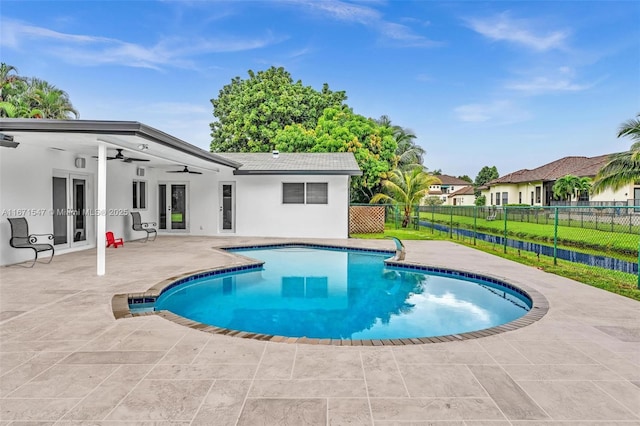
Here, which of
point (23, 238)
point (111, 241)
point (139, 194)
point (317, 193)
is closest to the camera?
point (23, 238)

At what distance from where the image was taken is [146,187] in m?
13.8

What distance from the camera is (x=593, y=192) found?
60.6 ft

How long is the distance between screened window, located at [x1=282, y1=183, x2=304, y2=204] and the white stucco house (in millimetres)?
38

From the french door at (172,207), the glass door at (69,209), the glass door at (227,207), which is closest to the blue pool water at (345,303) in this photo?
the glass door at (69,209)

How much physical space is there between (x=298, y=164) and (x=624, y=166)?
15227 millimetres

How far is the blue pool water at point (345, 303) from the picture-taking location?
17.6ft

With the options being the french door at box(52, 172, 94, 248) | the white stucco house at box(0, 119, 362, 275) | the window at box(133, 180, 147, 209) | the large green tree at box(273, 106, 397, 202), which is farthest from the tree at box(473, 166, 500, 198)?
the french door at box(52, 172, 94, 248)

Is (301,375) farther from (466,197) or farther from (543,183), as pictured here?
(466,197)

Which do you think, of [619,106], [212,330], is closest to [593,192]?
[619,106]

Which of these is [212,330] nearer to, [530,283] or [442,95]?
[530,283]

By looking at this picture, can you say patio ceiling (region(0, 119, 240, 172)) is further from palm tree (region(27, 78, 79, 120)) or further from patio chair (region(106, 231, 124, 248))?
palm tree (region(27, 78, 79, 120))

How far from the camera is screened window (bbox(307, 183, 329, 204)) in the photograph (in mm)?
14148

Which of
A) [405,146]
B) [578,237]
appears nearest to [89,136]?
[578,237]

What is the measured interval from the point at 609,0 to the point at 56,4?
2087 cm
